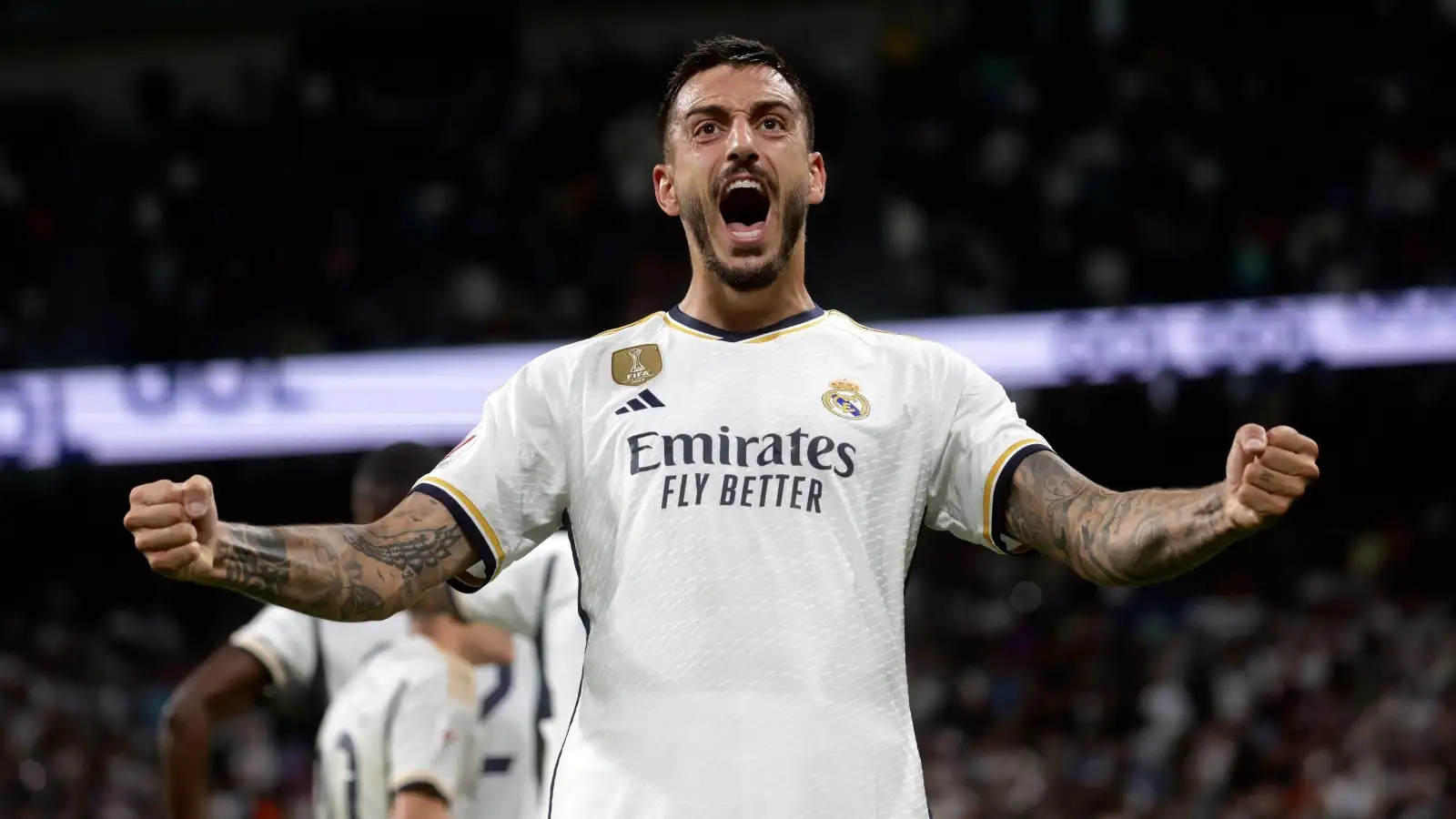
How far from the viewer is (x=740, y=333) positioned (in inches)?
130

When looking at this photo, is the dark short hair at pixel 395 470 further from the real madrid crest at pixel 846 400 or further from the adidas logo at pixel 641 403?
the real madrid crest at pixel 846 400

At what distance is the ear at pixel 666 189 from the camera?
11.2 ft

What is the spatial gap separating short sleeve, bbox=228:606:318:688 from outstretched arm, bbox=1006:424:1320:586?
116 inches

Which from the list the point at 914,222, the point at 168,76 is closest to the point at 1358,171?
the point at 914,222

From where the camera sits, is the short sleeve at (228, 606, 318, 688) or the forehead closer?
the forehead

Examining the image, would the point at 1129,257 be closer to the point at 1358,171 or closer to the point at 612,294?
the point at 1358,171

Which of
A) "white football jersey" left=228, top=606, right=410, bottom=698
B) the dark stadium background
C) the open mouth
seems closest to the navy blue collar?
the open mouth

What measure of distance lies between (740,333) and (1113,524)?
82 cm

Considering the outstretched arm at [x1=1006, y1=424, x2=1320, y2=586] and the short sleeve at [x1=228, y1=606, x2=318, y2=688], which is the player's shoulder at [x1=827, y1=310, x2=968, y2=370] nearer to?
the outstretched arm at [x1=1006, y1=424, x2=1320, y2=586]

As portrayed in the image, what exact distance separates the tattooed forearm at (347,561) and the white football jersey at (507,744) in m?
1.90

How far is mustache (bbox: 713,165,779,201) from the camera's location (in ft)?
10.6

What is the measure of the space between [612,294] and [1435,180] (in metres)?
7.28

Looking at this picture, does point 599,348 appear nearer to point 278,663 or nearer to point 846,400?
point 846,400

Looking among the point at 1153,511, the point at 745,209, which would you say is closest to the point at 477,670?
the point at 745,209
